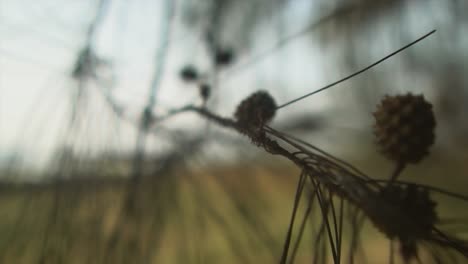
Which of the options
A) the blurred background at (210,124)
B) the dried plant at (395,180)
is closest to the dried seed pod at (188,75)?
Result: the blurred background at (210,124)

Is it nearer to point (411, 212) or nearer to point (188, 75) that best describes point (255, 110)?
point (411, 212)

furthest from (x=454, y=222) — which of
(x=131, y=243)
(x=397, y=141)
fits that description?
(x=131, y=243)

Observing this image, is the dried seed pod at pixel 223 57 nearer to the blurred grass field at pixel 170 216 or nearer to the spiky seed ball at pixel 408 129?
the blurred grass field at pixel 170 216

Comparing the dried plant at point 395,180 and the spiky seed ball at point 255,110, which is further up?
the spiky seed ball at point 255,110

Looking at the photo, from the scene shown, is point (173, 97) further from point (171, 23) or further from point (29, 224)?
point (29, 224)

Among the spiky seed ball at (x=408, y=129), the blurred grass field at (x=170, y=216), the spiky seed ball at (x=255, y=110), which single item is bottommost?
the spiky seed ball at (x=408, y=129)

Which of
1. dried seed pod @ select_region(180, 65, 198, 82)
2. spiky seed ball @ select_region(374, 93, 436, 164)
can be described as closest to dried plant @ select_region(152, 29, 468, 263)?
spiky seed ball @ select_region(374, 93, 436, 164)
